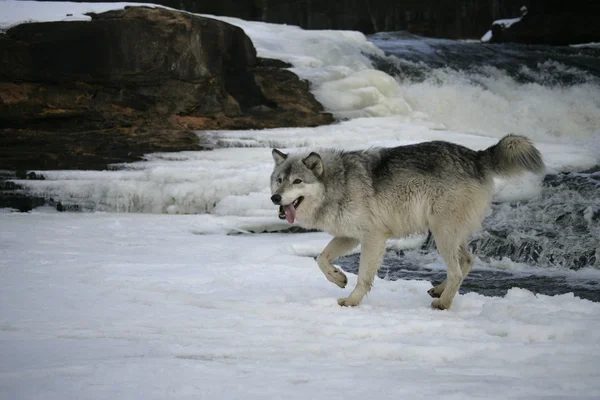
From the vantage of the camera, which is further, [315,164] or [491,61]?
[491,61]

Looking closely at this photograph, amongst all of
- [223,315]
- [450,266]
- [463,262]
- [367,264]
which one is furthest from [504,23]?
[223,315]

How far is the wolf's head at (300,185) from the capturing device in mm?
5668

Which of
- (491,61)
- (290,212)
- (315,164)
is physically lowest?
(290,212)

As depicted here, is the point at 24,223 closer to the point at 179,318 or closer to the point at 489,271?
the point at 179,318

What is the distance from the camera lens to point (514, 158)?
5551mm

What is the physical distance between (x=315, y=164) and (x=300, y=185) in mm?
255

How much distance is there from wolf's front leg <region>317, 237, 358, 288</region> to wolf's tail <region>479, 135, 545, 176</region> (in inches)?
54.5

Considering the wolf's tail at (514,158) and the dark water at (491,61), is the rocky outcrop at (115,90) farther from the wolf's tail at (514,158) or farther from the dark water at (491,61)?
the wolf's tail at (514,158)

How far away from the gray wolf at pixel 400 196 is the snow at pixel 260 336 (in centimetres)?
44

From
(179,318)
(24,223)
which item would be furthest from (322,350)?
(24,223)

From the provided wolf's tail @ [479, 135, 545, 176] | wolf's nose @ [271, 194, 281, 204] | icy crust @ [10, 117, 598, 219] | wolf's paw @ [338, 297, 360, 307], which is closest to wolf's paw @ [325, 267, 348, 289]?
wolf's paw @ [338, 297, 360, 307]

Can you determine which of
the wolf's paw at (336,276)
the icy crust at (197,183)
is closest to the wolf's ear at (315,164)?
the wolf's paw at (336,276)

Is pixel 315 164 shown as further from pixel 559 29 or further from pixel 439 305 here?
pixel 559 29

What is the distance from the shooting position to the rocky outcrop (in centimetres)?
1333
